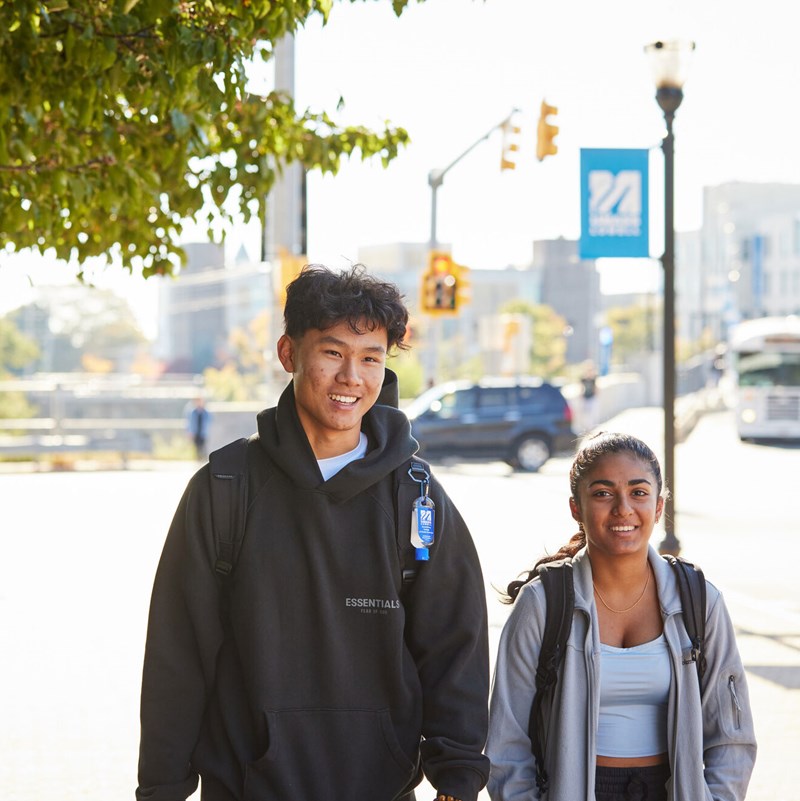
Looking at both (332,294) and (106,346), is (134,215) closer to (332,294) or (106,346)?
(332,294)

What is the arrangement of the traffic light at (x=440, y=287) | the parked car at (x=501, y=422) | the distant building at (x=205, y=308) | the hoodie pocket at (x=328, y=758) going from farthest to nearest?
the distant building at (x=205, y=308), the parked car at (x=501, y=422), the traffic light at (x=440, y=287), the hoodie pocket at (x=328, y=758)

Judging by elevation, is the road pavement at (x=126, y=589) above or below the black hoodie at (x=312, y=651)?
below

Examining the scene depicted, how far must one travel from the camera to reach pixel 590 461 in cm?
338

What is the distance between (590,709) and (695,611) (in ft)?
1.16

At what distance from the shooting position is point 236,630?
305 cm

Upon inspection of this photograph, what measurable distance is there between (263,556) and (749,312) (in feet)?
483

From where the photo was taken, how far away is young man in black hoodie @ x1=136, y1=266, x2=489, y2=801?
9.85ft

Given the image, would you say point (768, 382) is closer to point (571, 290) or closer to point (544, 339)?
point (544, 339)

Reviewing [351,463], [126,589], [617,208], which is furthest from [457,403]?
[351,463]

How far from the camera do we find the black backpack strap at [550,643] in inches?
127

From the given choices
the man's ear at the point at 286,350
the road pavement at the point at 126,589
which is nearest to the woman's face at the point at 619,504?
the road pavement at the point at 126,589

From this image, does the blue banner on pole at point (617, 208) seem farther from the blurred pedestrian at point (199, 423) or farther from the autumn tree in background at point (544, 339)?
the autumn tree in background at point (544, 339)

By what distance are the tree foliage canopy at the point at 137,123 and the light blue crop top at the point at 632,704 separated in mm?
3252

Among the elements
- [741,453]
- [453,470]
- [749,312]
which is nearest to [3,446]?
[453,470]
